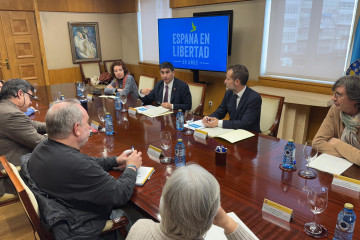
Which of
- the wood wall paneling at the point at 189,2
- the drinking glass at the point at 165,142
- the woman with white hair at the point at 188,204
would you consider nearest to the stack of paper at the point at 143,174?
the drinking glass at the point at 165,142

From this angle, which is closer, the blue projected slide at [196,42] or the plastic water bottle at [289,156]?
the plastic water bottle at [289,156]

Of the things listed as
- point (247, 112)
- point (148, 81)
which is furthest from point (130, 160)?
point (148, 81)

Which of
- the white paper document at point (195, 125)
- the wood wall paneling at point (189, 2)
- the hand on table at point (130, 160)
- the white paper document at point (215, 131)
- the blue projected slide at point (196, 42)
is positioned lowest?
the white paper document at point (215, 131)

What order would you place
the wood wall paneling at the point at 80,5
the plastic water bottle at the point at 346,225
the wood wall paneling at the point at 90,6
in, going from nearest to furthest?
the plastic water bottle at the point at 346,225 < the wood wall paneling at the point at 90,6 < the wood wall paneling at the point at 80,5

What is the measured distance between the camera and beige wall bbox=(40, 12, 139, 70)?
237 inches

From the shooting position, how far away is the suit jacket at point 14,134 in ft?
6.55

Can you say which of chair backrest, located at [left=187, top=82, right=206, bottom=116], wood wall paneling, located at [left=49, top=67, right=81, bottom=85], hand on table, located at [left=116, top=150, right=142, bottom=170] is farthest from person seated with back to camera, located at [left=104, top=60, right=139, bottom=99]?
wood wall paneling, located at [left=49, top=67, right=81, bottom=85]

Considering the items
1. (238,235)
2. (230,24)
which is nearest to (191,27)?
(230,24)

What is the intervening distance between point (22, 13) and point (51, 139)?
18.3ft

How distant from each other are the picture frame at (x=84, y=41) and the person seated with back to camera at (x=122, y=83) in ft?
9.69

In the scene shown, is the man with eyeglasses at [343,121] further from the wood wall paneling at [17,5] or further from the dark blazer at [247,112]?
the wood wall paneling at [17,5]

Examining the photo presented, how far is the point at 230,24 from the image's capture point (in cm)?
426

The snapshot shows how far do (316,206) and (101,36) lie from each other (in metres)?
6.68

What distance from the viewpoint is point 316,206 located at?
1110 mm
